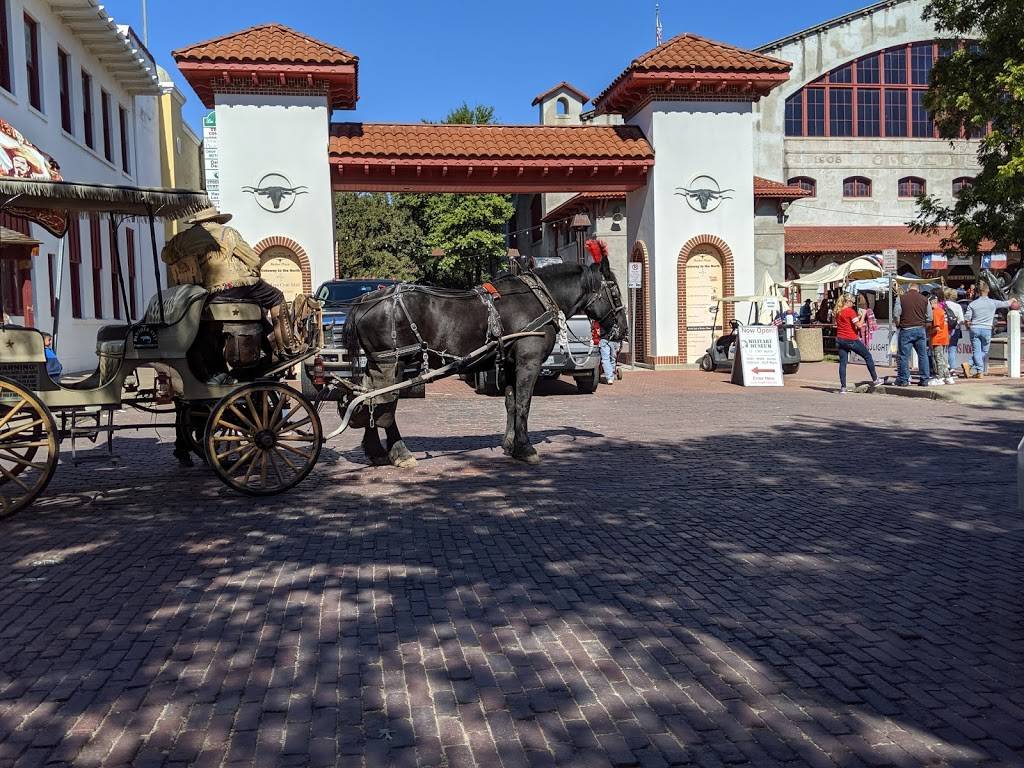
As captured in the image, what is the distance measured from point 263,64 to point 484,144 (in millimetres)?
5483

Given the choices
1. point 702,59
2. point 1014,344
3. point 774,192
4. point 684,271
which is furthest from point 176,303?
point 774,192

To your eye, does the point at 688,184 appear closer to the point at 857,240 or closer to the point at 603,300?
the point at 603,300

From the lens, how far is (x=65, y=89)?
24312 millimetres

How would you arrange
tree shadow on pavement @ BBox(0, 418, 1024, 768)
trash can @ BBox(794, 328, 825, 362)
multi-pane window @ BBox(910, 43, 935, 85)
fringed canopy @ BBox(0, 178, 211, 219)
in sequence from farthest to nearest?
multi-pane window @ BBox(910, 43, 935, 85) < trash can @ BBox(794, 328, 825, 362) < fringed canopy @ BBox(0, 178, 211, 219) < tree shadow on pavement @ BBox(0, 418, 1024, 768)

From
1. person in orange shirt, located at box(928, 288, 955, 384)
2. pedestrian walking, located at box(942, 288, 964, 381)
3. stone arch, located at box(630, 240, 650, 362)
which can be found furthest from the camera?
stone arch, located at box(630, 240, 650, 362)

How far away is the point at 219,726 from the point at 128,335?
4.73 m

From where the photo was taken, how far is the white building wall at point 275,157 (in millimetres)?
22328

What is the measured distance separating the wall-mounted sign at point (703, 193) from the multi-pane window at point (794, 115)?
22.6 metres

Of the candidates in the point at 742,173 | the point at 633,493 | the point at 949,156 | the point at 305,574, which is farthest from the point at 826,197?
the point at 305,574

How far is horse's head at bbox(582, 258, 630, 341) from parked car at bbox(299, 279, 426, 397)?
2078 millimetres

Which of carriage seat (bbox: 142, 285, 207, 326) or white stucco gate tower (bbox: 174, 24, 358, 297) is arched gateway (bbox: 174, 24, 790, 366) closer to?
white stucco gate tower (bbox: 174, 24, 358, 297)

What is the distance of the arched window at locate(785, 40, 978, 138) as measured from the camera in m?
44.7

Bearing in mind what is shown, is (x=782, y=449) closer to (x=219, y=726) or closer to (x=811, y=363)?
(x=219, y=726)

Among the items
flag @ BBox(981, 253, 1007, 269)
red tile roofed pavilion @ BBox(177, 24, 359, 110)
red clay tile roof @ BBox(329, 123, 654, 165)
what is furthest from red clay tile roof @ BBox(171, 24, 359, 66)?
flag @ BBox(981, 253, 1007, 269)
